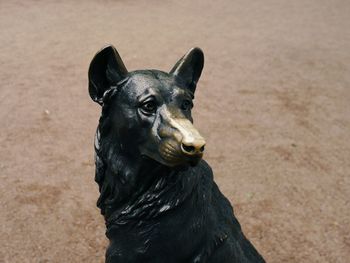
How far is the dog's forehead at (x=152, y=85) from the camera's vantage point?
7.48 feet

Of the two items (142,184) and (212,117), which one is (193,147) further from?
(212,117)

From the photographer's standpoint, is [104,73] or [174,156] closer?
[174,156]

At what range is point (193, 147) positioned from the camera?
2029mm

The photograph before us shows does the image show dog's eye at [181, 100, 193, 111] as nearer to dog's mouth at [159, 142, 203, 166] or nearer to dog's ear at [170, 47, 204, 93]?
dog's ear at [170, 47, 204, 93]

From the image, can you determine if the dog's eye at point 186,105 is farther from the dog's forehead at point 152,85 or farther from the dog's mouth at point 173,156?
the dog's mouth at point 173,156

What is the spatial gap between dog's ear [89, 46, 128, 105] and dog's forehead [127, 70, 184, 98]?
3.3 inches

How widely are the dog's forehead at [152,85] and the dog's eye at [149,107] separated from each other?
51 millimetres

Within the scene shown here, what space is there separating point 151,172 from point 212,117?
4.31 metres

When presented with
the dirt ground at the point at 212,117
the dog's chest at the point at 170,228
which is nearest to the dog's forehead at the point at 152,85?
the dog's chest at the point at 170,228

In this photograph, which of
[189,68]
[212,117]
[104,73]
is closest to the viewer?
[104,73]

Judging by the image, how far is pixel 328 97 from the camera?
7531 mm

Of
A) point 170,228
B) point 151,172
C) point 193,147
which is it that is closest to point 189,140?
point 193,147

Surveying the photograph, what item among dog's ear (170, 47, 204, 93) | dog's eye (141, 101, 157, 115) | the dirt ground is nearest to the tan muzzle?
dog's eye (141, 101, 157, 115)

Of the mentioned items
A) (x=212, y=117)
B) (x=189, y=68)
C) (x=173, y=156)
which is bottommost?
(x=212, y=117)
